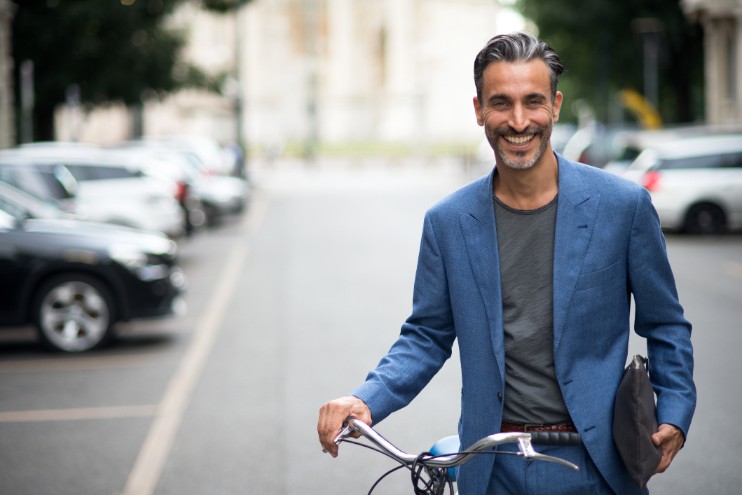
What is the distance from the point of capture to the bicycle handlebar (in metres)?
2.45

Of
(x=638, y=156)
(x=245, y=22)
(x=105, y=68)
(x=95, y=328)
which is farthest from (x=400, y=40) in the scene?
(x=95, y=328)

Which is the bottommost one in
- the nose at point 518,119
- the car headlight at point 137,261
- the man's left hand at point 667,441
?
the car headlight at point 137,261

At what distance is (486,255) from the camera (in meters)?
2.97

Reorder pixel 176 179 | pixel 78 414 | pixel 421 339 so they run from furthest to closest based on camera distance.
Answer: pixel 176 179 → pixel 78 414 → pixel 421 339

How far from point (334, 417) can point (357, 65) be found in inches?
3773

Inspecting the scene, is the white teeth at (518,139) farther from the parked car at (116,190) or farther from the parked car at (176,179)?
the parked car at (176,179)

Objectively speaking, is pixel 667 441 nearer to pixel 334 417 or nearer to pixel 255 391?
pixel 334 417

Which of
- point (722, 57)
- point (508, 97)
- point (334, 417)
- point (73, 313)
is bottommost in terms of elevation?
point (73, 313)

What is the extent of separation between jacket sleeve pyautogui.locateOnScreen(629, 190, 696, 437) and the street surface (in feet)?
11.0

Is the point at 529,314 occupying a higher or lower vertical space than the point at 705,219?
higher

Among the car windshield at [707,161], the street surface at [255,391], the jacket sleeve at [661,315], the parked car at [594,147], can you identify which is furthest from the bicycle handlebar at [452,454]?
the parked car at [594,147]

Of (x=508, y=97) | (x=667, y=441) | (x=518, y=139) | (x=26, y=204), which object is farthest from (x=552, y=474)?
(x=26, y=204)

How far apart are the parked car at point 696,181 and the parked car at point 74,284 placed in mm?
12334

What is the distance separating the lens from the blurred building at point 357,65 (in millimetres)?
90188
